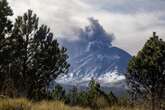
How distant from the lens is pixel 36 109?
45.2 ft

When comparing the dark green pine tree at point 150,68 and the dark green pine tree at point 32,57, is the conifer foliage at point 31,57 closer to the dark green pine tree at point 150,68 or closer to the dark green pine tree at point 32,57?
the dark green pine tree at point 32,57

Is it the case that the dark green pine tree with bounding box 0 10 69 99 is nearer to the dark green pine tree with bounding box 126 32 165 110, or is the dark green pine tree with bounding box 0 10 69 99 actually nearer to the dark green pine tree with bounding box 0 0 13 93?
the dark green pine tree with bounding box 0 0 13 93

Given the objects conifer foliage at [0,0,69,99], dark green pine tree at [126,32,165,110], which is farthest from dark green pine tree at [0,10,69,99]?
dark green pine tree at [126,32,165,110]

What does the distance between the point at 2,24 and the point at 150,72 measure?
711 inches

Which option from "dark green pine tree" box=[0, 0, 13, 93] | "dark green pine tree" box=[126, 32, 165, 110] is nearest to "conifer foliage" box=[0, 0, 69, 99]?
"dark green pine tree" box=[0, 0, 13, 93]

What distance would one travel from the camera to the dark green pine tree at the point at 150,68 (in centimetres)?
4269

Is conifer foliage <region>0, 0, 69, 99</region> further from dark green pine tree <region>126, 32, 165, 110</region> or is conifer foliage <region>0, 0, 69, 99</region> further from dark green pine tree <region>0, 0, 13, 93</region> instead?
dark green pine tree <region>126, 32, 165, 110</region>

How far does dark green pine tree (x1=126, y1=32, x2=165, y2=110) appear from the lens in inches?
1681

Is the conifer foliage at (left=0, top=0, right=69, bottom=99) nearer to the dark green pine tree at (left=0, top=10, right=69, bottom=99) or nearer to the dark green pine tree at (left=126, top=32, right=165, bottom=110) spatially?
the dark green pine tree at (left=0, top=10, right=69, bottom=99)

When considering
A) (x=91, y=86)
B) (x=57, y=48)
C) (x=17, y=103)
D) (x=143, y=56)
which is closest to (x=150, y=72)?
(x=143, y=56)

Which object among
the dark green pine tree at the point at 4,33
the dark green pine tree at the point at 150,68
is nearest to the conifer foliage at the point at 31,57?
the dark green pine tree at the point at 4,33

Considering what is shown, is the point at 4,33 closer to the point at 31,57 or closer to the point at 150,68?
the point at 31,57

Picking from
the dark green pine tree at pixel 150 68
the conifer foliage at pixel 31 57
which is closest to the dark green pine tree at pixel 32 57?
the conifer foliage at pixel 31 57

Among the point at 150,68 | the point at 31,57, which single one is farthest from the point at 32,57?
the point at 150,68
